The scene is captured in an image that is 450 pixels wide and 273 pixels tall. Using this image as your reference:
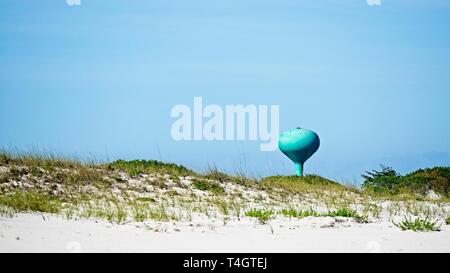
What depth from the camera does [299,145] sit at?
3241cm

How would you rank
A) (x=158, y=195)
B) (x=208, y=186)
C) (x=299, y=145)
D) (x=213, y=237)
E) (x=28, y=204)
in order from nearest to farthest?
(x=213, y=237) → (x=28, y=204) → (x=158, y=195) → (x=208, y=186) → (x=299, y=145)

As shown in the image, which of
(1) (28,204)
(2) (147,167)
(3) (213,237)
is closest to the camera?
(3) (213,237)

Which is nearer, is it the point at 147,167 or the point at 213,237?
the point at 213,237

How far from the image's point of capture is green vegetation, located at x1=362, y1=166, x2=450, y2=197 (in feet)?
84.9

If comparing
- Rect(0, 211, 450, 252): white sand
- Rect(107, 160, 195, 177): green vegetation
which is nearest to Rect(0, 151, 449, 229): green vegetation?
Rect(107, 160, 195, 177): green vegetation

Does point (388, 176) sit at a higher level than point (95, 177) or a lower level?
lower

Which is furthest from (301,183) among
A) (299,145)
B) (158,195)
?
(158,195)

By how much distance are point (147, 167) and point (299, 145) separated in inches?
462

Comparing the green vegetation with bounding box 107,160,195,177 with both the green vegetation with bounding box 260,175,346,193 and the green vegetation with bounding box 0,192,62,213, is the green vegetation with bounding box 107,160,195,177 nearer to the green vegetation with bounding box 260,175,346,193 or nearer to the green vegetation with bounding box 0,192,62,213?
the green vegetation with bounding box 260,175,346,193

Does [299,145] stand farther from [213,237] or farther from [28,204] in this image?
[213,237]

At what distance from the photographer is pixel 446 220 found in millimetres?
13172
